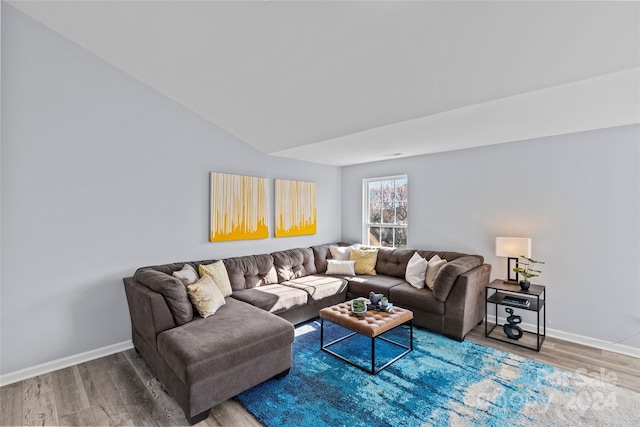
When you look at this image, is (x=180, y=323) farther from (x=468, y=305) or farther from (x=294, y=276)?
(x=468, y=305)

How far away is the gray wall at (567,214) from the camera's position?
2.96 metres

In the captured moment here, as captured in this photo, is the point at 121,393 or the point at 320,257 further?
the point at 320,257

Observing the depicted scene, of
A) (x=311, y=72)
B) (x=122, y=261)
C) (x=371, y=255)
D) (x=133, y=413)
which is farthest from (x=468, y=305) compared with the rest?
(x=122, y=261)

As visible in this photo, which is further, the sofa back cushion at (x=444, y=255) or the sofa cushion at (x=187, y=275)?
the sofa back cushion at (x=444, y=255)

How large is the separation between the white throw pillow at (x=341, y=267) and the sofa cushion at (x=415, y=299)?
0.86m

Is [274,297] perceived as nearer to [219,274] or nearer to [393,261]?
[219,274]

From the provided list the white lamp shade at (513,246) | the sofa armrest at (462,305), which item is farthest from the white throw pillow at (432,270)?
the white lamp shade at (513,246)

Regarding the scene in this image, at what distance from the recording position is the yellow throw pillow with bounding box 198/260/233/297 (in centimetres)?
323

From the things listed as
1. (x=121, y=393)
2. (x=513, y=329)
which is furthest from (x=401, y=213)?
(x=121, y=393)

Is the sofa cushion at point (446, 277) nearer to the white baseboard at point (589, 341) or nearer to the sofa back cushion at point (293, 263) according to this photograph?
the white baseboard at point (589, 341)

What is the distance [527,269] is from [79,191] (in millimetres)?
4899

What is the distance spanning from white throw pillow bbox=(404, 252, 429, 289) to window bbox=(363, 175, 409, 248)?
2.81 feet

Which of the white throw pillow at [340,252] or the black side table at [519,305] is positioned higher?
the white throw pillow at [340,252]

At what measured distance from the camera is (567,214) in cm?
329
